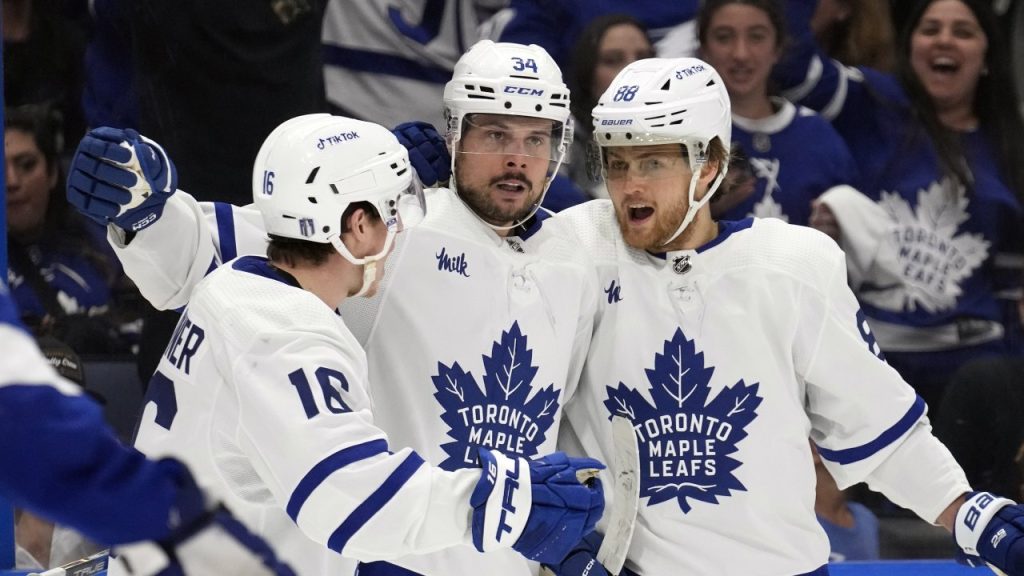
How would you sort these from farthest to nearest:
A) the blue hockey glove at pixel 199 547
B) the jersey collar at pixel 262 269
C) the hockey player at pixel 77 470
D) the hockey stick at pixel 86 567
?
the hockey stick at pixel 86 567 < the jersey collar at pixel 262 269 < the blue hockey glove at pixel 199 547 < the hockey player at pixel 77 470

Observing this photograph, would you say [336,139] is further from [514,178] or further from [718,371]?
[718,371]

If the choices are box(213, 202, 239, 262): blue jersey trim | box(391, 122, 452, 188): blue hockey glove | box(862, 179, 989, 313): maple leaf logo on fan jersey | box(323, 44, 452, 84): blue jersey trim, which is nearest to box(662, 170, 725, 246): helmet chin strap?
box(391, 122, 452, 188): blue hockey glove

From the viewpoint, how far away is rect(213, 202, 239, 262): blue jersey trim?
2619mm

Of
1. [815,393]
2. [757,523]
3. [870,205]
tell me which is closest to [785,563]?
[757,523]

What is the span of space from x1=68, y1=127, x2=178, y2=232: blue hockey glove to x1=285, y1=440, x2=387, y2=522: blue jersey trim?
2.48ft

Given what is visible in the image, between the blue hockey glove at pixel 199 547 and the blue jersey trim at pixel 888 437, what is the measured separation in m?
1.42

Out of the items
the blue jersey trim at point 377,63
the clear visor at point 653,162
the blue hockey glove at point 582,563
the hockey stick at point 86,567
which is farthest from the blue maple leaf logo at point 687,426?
the blue jersey trim at point 377,63

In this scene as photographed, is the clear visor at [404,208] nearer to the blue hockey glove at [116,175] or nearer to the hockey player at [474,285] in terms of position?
the hockey player at [474,285]

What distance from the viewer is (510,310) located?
2498 mm

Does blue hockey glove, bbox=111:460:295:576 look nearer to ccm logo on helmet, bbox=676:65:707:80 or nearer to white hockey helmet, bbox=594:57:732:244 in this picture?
white hockey helmet, bbox=594:57:732:244

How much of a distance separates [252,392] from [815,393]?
118cm

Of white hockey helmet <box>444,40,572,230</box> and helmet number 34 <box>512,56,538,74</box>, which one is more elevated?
helmet number 34 <box>512,56,538,74</box>

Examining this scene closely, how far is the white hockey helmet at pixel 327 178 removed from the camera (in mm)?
2100

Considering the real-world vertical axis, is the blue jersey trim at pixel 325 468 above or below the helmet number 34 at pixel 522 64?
below
